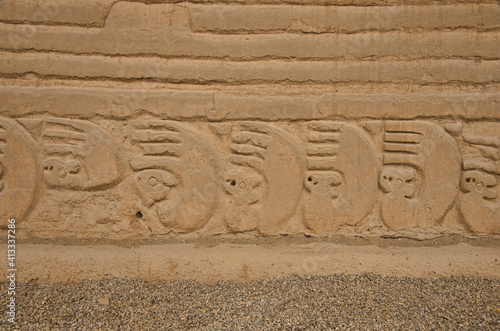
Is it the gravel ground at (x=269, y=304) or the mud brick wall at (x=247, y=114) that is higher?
the mud brick wall at (x=247, y=114)

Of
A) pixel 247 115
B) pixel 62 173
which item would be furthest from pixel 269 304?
pixel 62 173

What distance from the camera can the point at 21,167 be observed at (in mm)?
2611

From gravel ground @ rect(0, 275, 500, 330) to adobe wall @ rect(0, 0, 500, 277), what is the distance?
0.37 metres

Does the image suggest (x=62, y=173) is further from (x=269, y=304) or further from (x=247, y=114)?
(x=269, y=304)

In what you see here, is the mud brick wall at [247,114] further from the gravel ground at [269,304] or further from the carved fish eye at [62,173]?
the gravel ground at [269,304]

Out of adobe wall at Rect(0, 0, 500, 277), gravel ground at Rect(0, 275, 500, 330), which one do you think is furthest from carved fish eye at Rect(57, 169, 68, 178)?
gravel ground at Rect(0, 275, 500, 330)

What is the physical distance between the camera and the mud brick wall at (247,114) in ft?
8.63

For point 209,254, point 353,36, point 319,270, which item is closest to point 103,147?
point 209,254

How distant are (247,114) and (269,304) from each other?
1153mm

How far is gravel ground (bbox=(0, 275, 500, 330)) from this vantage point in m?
2.07

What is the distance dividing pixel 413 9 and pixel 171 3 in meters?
1.54

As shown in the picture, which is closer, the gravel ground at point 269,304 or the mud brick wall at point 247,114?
the gravel ground at point 269,304

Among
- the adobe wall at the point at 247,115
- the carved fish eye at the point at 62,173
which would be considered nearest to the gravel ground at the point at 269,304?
the adobe wall at the point at 247,115

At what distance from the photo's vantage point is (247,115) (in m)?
2.65
